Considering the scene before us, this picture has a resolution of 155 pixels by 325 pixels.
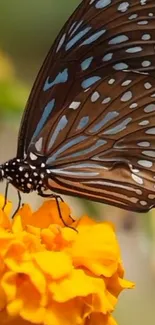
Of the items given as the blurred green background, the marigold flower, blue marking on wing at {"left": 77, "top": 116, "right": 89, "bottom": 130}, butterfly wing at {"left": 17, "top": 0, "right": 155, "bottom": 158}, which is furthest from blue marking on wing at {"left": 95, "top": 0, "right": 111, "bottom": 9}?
the blurred green background

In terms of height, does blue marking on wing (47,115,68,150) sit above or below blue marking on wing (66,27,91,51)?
below

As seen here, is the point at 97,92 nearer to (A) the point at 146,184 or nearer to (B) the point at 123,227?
(A) the point at 146,184

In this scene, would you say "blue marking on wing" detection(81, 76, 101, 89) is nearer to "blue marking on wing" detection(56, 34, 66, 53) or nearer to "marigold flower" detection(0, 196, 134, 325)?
"blue marking on wing" detection(56, 34, 66, 53)

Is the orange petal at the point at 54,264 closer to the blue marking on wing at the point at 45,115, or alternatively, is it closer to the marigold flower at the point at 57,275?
the marigold flower at the point at 57,275

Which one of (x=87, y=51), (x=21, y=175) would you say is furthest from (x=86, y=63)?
(x=21, y=175)

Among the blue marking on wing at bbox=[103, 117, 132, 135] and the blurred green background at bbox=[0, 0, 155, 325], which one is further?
the blurred green background at bbox=[0, 0, 155, 325]

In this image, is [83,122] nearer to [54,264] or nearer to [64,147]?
[64,147]

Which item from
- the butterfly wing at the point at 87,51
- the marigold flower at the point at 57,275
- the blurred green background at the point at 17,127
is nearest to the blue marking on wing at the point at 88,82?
the butterfly wing at the point at 87,51
